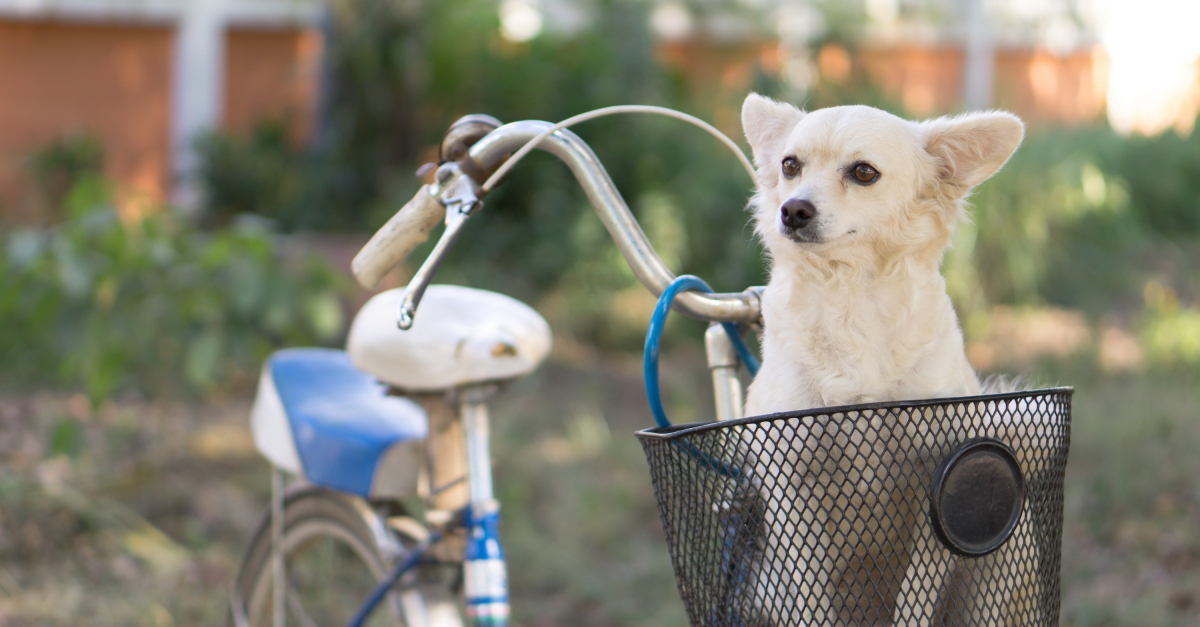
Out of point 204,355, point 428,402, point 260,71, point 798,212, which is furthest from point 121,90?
point 798,212

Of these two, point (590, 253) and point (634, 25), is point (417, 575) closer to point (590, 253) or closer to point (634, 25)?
point (590, 253)

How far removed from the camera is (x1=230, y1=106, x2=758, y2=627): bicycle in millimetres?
1261

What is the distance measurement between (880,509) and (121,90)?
31.4ft

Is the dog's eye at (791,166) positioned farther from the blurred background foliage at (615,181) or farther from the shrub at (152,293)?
the blurred background foliage at (615,181)

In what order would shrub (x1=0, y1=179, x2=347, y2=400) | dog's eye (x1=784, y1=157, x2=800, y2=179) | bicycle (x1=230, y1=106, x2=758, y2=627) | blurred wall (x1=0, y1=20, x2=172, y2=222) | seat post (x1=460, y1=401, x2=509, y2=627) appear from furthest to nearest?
blurred wall (x1=0, y1=20, x2=172, y2=222), shrub (x1=0, y1=179, x2=347, y2=400), seat post (x1=460, y1=401, x2=509, y2=627), bicycle (x1=230, y1=106, x2=758, y2=627), dog's eye (x1=784, y1=157, x2=800, y2=179)

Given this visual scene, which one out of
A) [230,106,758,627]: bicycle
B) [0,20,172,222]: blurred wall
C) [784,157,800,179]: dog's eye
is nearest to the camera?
[784,157,800,179]: dog's eye

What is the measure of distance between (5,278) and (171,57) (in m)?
6.71

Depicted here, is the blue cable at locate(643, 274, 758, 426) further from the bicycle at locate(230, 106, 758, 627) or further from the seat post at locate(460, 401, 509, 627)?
the seat post at locate(460, 401, 509, 627)

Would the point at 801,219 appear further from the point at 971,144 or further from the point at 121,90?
the point at 121,90

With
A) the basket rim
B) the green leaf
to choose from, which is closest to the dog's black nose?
the basket rim

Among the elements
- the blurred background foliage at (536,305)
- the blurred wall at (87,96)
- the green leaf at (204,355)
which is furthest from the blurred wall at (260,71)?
the green leaf at (204,355)

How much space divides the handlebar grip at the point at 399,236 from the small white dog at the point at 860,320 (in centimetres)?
47

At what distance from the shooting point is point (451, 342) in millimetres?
1534

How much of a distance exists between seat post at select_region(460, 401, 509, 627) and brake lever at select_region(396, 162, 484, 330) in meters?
0.39
